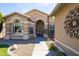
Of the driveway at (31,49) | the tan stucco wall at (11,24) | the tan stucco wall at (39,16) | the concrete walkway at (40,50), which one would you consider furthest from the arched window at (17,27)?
the concrete walkway at (40,50)

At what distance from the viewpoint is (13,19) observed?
19.2 metres

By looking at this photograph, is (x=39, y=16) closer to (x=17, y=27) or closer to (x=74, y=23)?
(x=17, y=27)

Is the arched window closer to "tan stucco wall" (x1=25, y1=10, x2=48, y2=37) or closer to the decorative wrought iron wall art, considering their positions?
"tan stucco wall" (x1=25, y1=10, x2=48, y2=37)

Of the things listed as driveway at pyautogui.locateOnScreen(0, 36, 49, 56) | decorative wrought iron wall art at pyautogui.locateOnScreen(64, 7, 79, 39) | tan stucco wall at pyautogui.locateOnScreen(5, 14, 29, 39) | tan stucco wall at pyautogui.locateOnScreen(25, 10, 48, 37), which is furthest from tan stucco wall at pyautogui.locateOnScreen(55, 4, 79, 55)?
tan stucco wall at pyautogui.locateOnScreen(25, 10, 48, 37)

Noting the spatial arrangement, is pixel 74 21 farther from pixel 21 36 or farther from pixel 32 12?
pixel 32 12

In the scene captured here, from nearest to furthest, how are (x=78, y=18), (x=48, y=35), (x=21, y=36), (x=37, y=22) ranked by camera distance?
(x=78, y=18), (x=21, y=36), (x=48, y=35), (x=37, y=22)

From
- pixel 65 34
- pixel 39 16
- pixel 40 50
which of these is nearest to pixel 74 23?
pixel 65 34

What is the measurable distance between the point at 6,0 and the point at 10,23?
12.2 meters

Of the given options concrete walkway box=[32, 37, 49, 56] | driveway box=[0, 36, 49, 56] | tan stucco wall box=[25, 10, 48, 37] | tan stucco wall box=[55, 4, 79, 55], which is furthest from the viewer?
tan stucco wall box=[25, 10, 48, 37]

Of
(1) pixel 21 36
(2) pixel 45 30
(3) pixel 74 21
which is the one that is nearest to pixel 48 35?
(2) pixel 45 30

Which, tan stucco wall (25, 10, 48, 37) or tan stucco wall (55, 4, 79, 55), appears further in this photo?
tan stucco wall (25, 10, 48, 37)

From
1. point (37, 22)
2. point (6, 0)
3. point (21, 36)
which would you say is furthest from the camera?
point (37, 22)

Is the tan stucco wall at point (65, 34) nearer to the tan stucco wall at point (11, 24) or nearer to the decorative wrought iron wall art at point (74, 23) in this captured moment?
the decorative wrought iron wall art at point (74, 23)

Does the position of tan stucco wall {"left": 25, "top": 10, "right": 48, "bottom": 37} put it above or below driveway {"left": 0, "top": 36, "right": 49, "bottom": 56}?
above
